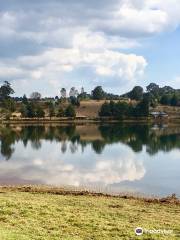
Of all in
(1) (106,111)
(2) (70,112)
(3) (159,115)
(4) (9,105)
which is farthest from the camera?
(4) (9,105)

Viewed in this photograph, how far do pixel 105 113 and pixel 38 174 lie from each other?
146690mm

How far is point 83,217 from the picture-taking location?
18.4m

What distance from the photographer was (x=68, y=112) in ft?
602

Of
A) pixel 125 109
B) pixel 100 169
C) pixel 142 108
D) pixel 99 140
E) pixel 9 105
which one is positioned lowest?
pixel 99 140

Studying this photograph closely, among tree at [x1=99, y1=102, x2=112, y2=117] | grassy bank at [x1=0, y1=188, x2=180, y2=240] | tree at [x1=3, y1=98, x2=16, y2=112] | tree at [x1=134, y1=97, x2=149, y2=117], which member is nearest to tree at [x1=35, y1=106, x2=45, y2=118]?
tree at [x1=3, y1=98, x2=16, y2=112]

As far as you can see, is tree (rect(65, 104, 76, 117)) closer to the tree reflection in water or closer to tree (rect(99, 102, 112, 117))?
tree (rect(99, 102, 112, 117))

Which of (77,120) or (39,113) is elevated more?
(39,113)

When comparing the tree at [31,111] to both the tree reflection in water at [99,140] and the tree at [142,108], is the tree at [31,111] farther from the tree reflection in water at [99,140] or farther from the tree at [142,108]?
the tree reflection in water at [99,140]

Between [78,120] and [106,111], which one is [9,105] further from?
[106,111]

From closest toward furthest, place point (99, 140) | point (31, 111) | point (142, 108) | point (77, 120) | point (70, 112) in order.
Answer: point (99, 140) < point (31, 111) < point (70, 112) < point (77, 120) < point (142, 108)

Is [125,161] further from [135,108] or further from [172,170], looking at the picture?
[135,108]

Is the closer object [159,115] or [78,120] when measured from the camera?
[78,120]

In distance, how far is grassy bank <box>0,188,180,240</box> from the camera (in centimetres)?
1556

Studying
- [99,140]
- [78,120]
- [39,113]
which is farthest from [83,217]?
[78,120]
